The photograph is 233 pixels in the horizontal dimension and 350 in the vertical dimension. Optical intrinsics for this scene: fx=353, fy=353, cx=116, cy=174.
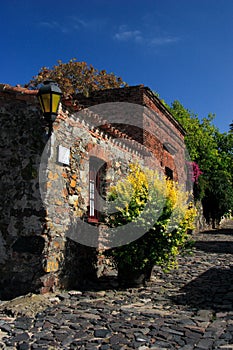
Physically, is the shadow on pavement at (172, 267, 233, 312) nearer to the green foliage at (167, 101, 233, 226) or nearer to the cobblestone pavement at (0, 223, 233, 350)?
the cobblestone pavement at (0, 223, 233, 350)

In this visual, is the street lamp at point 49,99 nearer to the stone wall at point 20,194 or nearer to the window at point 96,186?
the stone wall at point 20,194

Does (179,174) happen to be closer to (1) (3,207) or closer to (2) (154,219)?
(2) (154,219)

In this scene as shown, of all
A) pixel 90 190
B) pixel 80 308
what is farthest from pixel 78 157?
pixel 80 308

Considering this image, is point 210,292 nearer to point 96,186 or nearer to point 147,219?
point 147,219

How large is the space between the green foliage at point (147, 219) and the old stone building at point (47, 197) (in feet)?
2.06

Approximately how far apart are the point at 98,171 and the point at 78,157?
3.49ft

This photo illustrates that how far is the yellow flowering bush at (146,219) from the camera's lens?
612cm

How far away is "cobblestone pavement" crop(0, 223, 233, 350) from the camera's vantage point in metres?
3.65

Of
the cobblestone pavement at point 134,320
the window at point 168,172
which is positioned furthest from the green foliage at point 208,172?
the cobblestone pavement at point 134,320

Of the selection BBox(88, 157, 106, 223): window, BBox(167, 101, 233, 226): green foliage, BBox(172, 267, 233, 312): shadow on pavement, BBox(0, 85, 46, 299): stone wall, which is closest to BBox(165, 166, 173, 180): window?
BBox(167, 101, 233, 226): green foliage

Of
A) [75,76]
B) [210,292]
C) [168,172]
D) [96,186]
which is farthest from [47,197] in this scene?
[75,76]

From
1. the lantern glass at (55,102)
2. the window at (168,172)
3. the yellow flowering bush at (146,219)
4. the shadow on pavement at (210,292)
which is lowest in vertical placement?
the shadow on pavement at (210,292)

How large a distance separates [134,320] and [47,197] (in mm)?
2271

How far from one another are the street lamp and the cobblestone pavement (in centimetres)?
274
